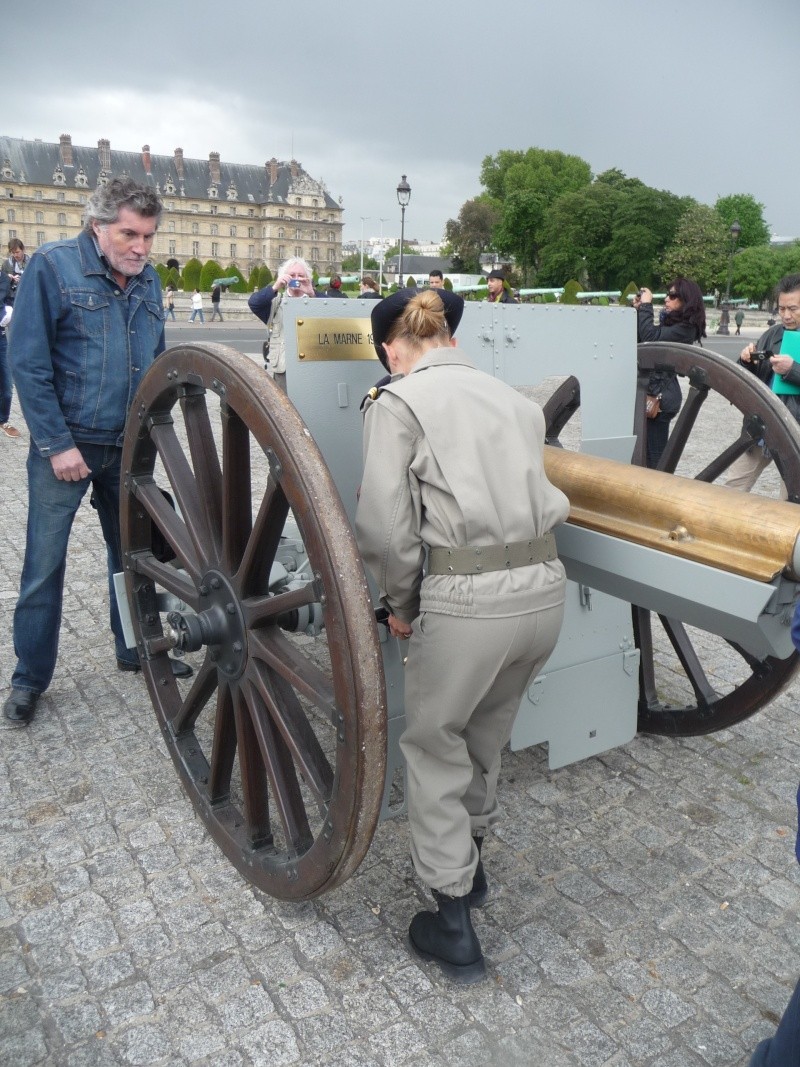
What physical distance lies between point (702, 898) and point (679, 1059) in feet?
2.12

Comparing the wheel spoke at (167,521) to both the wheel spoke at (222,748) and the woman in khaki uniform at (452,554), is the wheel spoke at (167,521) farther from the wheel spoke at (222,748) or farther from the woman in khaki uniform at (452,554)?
the woman in khaki uniform at (452,554)

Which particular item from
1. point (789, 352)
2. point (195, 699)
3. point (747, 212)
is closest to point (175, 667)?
point (195, 699)

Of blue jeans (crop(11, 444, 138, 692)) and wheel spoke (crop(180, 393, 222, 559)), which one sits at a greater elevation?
wheel spoke (crop(180, 393, 222, 559))

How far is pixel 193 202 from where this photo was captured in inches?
4006

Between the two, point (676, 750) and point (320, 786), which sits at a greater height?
point (320, 786)

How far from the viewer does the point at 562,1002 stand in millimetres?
2369

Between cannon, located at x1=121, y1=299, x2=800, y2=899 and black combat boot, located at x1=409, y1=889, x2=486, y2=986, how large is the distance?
369mm

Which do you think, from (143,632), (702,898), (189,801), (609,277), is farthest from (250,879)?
(609,277)

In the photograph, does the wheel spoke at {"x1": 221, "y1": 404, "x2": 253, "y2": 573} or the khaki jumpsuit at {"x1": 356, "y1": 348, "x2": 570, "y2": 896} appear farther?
the wheel spoke at {"x1": 221, "y1": 404, "x2": 253, "y2": 573}

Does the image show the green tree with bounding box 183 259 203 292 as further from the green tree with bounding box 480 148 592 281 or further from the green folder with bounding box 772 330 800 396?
the green folder with bounding box 772 330 800 396

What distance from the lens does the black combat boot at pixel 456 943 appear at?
241 cm

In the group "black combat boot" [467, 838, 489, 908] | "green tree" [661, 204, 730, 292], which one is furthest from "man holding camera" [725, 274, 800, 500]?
"green tree" [661, 204, 730, 292]

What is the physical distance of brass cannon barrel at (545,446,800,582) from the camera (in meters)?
2.02

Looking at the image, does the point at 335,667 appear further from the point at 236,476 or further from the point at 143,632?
the point at 143,632
